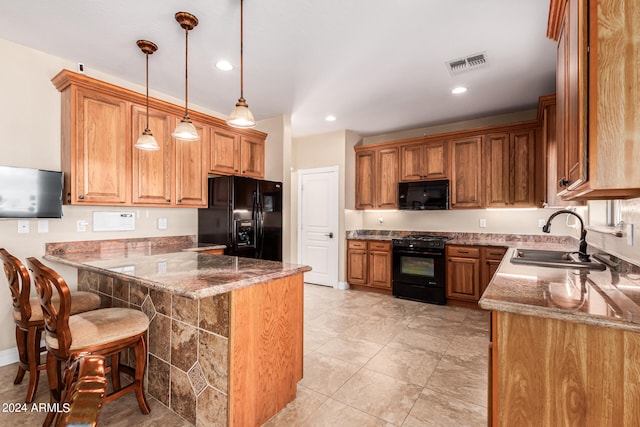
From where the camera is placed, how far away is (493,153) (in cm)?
427

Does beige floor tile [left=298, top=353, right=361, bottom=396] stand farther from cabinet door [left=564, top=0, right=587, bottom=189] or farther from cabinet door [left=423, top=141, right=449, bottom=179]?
cabinet door [left=423, top=141, right=449, bottom=179]

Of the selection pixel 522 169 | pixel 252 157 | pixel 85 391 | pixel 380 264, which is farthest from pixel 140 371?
pixel 522 169

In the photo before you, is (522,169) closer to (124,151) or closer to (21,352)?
(124,151)

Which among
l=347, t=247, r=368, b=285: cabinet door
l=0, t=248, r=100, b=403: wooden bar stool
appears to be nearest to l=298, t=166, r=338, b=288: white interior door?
l=347, t=247, r=368, b=285: cabinet door

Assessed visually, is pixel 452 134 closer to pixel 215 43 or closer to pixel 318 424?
pixel 215 43

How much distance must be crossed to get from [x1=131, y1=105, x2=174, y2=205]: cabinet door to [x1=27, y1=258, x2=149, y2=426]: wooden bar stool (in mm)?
1572

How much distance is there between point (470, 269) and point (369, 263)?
1.52 meters

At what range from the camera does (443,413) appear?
78.3 inches

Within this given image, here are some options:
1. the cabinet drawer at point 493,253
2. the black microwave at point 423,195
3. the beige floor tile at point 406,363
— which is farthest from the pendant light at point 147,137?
the cabinet drawer at point 493,253

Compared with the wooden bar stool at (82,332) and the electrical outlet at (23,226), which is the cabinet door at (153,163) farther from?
the wooden bar stool at (82,332)

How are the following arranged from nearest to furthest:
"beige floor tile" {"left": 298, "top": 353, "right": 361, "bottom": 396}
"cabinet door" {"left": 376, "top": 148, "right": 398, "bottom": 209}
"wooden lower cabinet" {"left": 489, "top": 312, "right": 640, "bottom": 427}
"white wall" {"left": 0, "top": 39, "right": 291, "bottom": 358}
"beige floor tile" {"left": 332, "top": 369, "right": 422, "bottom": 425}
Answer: "wooden lower cabinet" {"left": 489, "top": 312, "right": 640, "bottom": 427}
"beige floor tile" {"left": 332, "top": 369, "right": 422, "bottom": 425}
"beige floor tile" {"left": 298, "top": 353, "right": 361, "bottom": 396}
"white wall" {"left": 0, "top": 39, "right": 291, "bottom": 358}
"cabinet door" {"left": 376, "top": 148, "right": 398, "bottom": 209}

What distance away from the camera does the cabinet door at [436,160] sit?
4.61 meters

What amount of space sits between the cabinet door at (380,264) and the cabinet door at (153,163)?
3121mm

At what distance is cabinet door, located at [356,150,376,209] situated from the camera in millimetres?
5293
